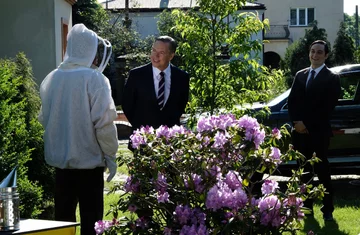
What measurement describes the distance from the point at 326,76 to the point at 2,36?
515 inches

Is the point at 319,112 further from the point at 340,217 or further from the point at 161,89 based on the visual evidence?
the point at 161,89

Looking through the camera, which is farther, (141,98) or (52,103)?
(141,98)

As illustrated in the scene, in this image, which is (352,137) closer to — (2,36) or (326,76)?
(326,76)

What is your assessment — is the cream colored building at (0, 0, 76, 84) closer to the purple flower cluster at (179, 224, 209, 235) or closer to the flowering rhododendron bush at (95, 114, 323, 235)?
the flowering rhododendron bush at (95, 114, 323, 235)

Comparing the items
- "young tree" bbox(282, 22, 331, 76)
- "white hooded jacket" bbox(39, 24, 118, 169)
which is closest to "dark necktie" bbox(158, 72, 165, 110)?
"white hooded jacket" bbox(39, 24, 118, 169)

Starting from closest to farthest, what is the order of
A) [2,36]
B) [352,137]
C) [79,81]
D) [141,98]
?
1. [79,81]
2. [141,98]
3. [352,137]
4. [2,36]

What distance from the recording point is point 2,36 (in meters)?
20.0

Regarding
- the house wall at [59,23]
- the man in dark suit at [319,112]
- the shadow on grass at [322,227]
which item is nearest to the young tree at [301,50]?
the house wall at [59,23]

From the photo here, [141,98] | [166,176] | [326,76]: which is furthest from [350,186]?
[166,176]

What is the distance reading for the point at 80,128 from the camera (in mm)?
5887

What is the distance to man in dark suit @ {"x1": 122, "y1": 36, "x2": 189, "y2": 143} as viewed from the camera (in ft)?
23.3

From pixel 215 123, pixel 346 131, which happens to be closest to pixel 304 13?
pixel 346 131

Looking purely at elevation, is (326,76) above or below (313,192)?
above

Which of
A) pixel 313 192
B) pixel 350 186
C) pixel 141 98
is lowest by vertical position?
pixel 350 186
